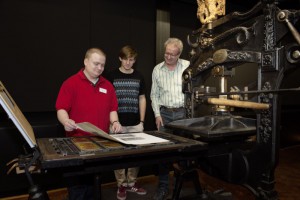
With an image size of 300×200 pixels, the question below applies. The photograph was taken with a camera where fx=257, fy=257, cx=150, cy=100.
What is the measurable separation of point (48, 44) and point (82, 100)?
53.5 inches

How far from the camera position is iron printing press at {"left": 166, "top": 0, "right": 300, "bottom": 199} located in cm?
135

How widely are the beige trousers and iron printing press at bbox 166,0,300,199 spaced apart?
139cm

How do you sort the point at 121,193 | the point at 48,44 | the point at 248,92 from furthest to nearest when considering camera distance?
the point at 48,44
the point at 121,193
the point at 248,92

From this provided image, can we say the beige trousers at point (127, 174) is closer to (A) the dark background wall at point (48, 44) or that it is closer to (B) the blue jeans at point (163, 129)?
(B) the blue jeans at point (163, 129)

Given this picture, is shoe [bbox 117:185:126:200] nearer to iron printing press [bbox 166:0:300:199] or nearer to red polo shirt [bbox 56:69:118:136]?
red polo shirt [bbox 56:69:118:136]

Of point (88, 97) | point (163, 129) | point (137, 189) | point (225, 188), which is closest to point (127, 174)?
point (137, 189)

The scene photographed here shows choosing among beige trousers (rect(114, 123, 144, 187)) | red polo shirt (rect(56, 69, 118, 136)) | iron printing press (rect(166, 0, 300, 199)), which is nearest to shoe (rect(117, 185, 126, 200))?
beige trousers (rect(114, 123, 144, 187))

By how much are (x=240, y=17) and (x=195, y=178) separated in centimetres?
129

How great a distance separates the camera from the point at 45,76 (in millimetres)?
3195

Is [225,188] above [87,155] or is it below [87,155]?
below

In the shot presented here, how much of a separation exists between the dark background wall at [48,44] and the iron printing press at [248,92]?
199cm

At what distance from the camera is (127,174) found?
3322 mm

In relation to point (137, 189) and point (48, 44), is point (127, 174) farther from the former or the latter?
point (48, 44)

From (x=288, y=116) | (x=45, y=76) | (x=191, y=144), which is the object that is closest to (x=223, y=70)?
(x=191, y=144)
